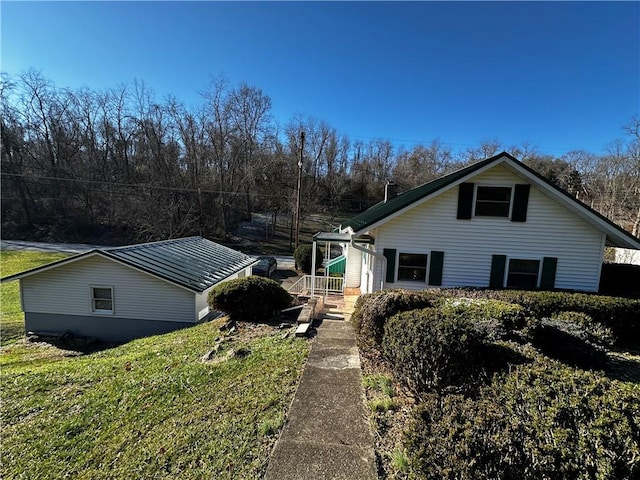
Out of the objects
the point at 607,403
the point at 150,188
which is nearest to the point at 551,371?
the point at 607,403

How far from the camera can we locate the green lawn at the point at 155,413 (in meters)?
3.36

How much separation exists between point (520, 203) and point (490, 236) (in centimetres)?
142

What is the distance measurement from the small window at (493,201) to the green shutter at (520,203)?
18cm

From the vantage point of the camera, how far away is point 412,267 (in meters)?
11.0

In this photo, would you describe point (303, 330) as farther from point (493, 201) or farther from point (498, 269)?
point (493, 201)

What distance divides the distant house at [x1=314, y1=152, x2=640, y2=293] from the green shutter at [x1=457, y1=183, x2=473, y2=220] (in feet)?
0.10

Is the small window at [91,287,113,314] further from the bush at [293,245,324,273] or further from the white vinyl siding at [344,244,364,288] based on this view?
the bush at [293,245,324,273]

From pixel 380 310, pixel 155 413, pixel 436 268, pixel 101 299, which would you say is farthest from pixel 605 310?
pixel 101 299

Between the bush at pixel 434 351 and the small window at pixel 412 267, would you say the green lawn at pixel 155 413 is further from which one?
the small window at pixel 412 267

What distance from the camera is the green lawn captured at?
336 centimetres

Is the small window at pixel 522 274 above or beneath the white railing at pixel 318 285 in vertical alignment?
above

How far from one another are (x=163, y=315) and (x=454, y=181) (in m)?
11.5

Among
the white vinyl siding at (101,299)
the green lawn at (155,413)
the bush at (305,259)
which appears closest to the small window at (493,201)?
the green lawn at (155,413)

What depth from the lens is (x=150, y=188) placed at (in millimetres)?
33469
